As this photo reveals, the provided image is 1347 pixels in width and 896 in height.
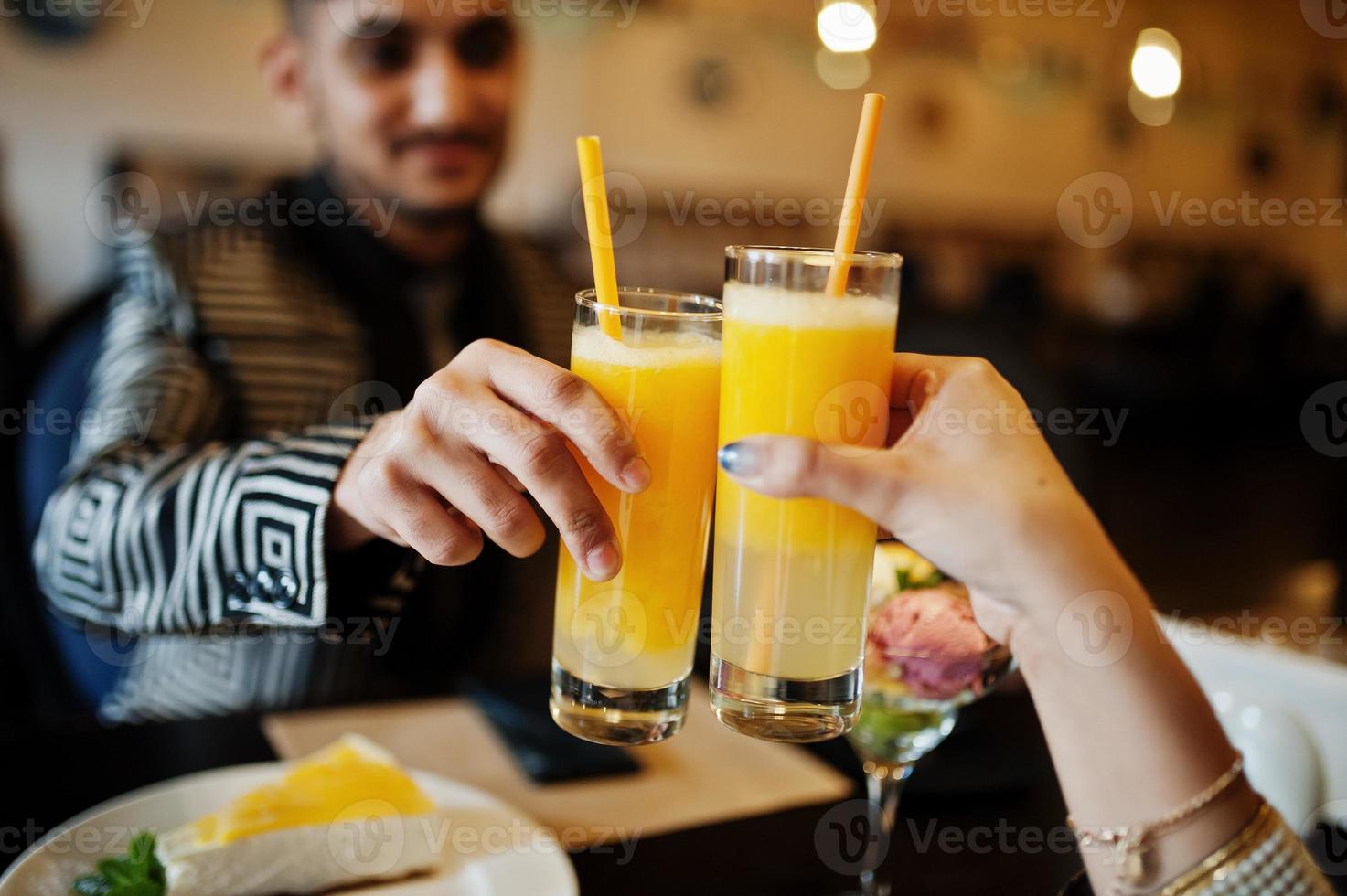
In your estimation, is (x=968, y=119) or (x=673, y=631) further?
(x=968, y=119)

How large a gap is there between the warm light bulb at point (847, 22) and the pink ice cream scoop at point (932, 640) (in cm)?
371

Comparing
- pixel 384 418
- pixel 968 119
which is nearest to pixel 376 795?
pixel 384 418

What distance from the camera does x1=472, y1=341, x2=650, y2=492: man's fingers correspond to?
71 centimetres

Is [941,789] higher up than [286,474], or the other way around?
[286,474]

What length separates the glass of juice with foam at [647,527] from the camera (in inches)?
29.8

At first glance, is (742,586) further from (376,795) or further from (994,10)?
(994,10)

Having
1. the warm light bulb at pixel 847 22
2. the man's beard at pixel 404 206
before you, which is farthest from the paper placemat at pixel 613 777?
the warm light bulb at pixel 847 22

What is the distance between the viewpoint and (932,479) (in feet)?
2.08

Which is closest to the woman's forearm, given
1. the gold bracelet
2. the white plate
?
the gold bracelet

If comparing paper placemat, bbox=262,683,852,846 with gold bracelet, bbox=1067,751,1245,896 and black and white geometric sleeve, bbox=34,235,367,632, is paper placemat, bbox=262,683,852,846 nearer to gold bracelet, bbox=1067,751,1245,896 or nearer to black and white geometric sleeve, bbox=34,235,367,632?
→ black and white geometric sleeve, bbox=34,235,367,632

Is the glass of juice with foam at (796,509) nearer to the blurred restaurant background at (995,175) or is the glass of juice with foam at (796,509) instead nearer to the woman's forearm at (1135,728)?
the woman's forearm at (1135,728)

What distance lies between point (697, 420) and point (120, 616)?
3.28 feet

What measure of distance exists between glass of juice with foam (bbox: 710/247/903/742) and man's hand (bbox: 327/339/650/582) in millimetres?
85

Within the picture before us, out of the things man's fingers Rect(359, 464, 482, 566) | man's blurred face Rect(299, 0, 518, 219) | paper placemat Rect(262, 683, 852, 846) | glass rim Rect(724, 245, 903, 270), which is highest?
man's blurred face Rect(299, 0, 518, 219)
